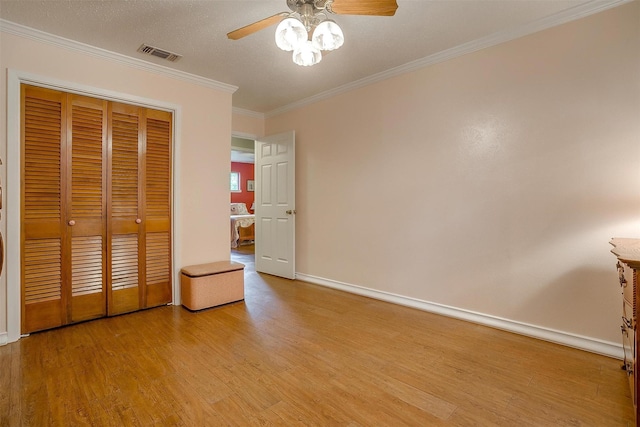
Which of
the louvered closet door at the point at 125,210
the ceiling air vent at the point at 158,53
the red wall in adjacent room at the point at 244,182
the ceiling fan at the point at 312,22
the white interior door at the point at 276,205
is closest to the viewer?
the ceiling fan at the point at 312,22

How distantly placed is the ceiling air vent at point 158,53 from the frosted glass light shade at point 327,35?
1827mm

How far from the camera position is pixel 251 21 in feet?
7.95

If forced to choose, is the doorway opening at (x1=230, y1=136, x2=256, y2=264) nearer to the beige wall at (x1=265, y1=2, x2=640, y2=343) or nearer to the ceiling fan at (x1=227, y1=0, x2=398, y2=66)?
the beige wall at (x1=265, y1=2, x2=640, y2=343)

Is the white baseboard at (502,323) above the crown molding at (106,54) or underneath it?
underneath

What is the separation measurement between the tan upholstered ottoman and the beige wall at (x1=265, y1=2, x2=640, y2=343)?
4.38 feet

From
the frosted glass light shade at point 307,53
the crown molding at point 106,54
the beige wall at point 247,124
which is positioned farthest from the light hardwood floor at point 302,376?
the beige wall at point 247,124

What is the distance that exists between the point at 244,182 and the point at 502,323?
904cm

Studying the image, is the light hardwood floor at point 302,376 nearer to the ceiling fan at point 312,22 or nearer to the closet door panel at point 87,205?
the closet door panel at point 87,205

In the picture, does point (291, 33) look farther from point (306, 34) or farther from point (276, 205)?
point (276, 205)

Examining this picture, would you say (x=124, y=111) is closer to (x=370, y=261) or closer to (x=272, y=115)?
(x=272, y=115)

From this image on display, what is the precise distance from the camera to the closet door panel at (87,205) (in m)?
2.74

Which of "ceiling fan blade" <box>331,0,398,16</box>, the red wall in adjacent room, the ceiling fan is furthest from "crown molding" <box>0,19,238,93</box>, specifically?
the red wall in adjacent room

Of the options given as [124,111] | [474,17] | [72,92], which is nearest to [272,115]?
[124,111]

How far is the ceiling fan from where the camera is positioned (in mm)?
1703
